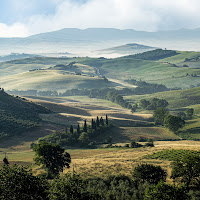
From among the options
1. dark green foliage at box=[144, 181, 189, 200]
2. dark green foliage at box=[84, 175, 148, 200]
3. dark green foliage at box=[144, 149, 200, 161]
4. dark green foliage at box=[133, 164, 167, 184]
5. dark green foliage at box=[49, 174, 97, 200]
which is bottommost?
dark green foliage at box=[144, 149, 200, 161]

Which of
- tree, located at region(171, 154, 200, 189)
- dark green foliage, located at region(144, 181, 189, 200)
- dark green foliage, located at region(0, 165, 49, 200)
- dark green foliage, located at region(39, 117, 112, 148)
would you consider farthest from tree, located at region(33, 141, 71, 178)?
dark green foliage, located at region(39, 117, 112, 148)

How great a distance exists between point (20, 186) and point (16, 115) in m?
124

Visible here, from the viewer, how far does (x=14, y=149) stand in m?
112

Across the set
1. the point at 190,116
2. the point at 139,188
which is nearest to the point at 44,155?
the point at 139,188

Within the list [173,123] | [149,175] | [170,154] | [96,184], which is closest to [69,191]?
[96,184]

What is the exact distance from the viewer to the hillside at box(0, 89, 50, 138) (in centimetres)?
13634

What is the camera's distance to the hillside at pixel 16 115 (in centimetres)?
13634

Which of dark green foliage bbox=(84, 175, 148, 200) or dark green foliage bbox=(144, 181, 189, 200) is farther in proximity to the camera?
dark green foliage bbox=(84, 175, 148, 200)

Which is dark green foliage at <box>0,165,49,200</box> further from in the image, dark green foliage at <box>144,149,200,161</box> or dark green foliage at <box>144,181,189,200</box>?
dark green foliage at <box>144,149,200,161</box>

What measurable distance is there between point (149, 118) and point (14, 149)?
9881 cm

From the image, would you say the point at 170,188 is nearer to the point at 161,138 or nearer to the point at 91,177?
the point at 91,177

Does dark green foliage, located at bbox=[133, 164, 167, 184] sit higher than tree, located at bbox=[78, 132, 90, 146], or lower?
higher

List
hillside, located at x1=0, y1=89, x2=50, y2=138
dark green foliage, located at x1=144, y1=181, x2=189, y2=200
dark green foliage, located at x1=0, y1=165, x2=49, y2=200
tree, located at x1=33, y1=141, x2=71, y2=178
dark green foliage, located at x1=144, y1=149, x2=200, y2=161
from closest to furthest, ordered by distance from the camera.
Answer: dark green foliage, located at x1=0, y1=165, x2=49, y2=200, dark green foliage, located at x1=144, y1=181, x2=189, y2=200, tree, located at x1=33, y1=141, x2=71, y2=178, dark green foliage, located at x1=144, y1=149, x2=200, y2=161, hillside, located at x1=0, y1=89, x2=50, y2=138

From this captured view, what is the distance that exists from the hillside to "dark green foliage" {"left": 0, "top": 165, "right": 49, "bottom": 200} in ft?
295
